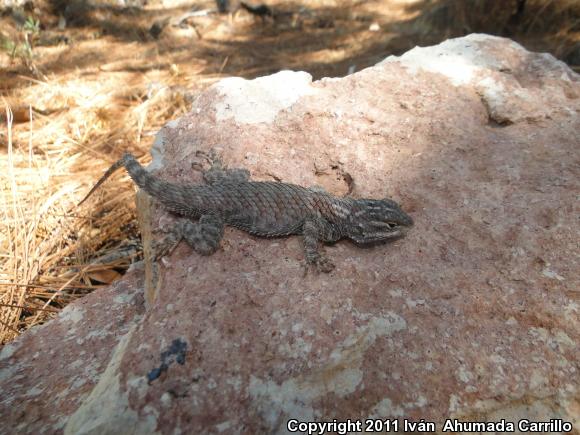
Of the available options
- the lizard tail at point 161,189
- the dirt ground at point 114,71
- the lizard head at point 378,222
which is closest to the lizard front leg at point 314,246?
the lizard head at point 378,222

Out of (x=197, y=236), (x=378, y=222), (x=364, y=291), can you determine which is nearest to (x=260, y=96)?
(x=197, y=236)

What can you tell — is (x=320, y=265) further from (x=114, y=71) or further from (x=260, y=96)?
(x=114, y=71)

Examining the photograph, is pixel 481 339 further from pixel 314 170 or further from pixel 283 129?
pixel 283 129

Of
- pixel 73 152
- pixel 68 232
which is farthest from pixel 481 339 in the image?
pixel 73 152

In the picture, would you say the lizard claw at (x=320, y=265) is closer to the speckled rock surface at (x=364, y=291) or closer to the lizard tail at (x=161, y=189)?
the speckled rock surface at (x=364, y=291)

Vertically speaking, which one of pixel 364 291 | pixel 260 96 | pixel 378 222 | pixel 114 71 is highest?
pixel 260 96

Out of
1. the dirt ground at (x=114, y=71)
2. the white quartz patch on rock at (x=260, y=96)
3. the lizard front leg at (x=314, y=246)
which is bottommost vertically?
the dirt ground at (x=114, y=71)

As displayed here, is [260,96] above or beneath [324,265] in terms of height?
above

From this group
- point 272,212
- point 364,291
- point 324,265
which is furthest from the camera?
point 272,212
